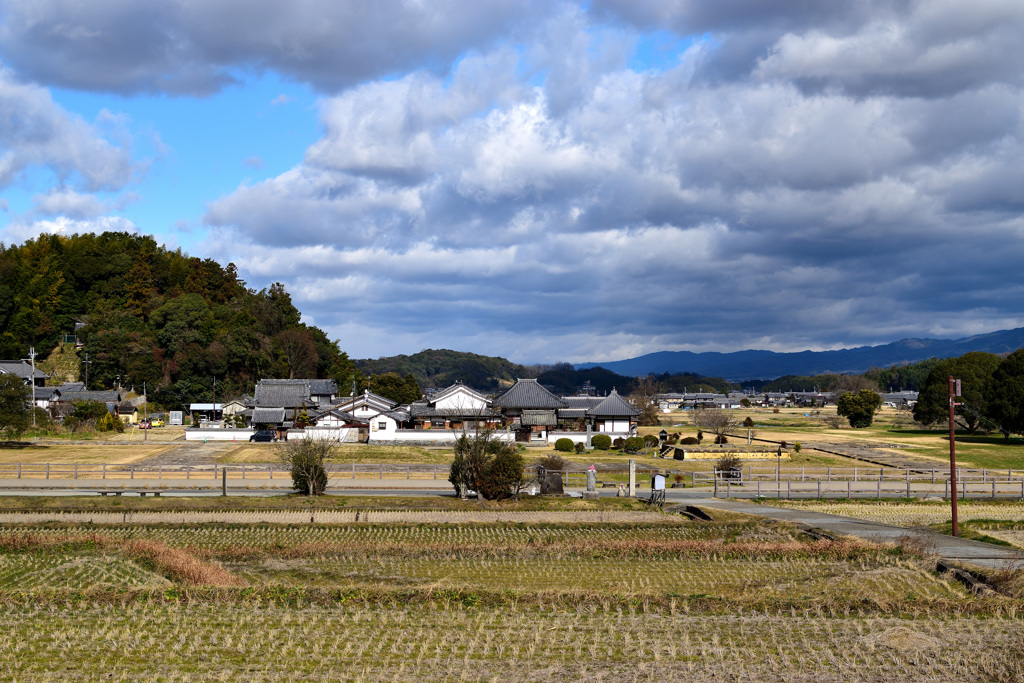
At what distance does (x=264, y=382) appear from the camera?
87000 millimetres

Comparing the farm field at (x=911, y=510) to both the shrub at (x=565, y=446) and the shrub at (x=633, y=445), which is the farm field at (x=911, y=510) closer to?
the shrub at (x=633, y=445)

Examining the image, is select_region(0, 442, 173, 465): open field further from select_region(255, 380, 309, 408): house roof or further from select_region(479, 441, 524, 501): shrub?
select_region(479, 441, 524, 501): shrub

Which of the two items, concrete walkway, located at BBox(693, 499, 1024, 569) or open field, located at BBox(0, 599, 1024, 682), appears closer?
open field, located at BBox(0, 599, 1024, 682)

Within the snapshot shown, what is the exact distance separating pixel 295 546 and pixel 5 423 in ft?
143

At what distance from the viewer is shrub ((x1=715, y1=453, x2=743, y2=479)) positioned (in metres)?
39.8

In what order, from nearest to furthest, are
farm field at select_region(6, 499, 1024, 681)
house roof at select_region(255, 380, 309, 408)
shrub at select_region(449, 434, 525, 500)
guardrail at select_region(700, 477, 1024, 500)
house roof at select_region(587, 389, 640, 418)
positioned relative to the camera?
1. farm field at select_region(6, 499, 1024, 681)
2. shrub at select_region(449, 434, 525, 500)
3. guardrail at select_region(700, 477, 1024, 500)
4. house roof at select_region(587, 389, 640, 418)
5. house roof at select_region(255, 380, 309, 408)

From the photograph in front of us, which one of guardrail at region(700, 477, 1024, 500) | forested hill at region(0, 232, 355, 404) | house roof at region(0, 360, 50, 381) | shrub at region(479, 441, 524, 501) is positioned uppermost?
forested hill at region(0, 232, 355, 404)

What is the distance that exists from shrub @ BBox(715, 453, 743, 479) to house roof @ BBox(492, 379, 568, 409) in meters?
24.0

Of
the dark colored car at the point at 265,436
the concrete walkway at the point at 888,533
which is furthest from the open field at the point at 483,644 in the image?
the dark colored car at the point at 265,436

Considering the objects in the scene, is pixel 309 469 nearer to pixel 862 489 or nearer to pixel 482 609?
pixel 482 609

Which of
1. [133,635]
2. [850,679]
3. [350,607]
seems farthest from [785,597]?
[133,635]

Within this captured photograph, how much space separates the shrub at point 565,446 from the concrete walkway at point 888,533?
2846cm

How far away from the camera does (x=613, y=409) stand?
240ft

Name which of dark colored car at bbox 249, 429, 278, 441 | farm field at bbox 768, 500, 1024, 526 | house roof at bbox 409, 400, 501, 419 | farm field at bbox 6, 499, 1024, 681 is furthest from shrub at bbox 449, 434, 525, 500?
house roof at bbox 409, 400, 501, 419
